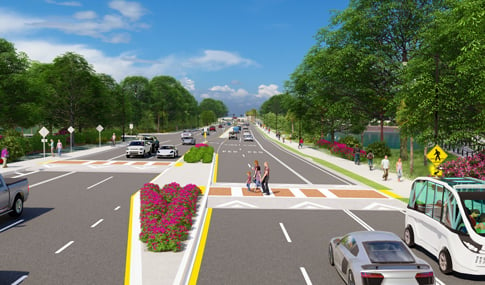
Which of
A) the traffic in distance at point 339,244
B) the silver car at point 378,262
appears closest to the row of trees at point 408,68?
the traffic in distance at point 339,244

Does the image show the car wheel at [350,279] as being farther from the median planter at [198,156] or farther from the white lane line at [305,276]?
the median planter at [198,156]

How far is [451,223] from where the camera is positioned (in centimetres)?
905

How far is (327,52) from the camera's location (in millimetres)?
41062

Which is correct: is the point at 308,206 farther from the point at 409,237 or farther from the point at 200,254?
the point at 200,254

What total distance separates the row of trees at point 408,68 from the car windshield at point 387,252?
14.3 meters


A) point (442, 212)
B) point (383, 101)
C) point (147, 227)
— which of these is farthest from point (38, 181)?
point (383, 101)

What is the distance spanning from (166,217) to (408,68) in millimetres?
21406

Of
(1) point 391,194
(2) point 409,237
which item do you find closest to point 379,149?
(1) point 391,194

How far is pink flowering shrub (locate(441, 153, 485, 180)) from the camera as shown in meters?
19.1

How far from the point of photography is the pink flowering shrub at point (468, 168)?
750 inches

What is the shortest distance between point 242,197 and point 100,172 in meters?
13.1

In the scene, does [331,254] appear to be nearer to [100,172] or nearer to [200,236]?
[200,236]

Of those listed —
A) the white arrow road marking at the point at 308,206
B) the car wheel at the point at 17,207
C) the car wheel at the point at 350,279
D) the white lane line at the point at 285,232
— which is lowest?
the white arrow road marking at the point at 308,206

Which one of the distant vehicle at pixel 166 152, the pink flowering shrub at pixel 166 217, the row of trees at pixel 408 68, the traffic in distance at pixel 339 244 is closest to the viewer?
the traffic in distance at pixel 339 244
